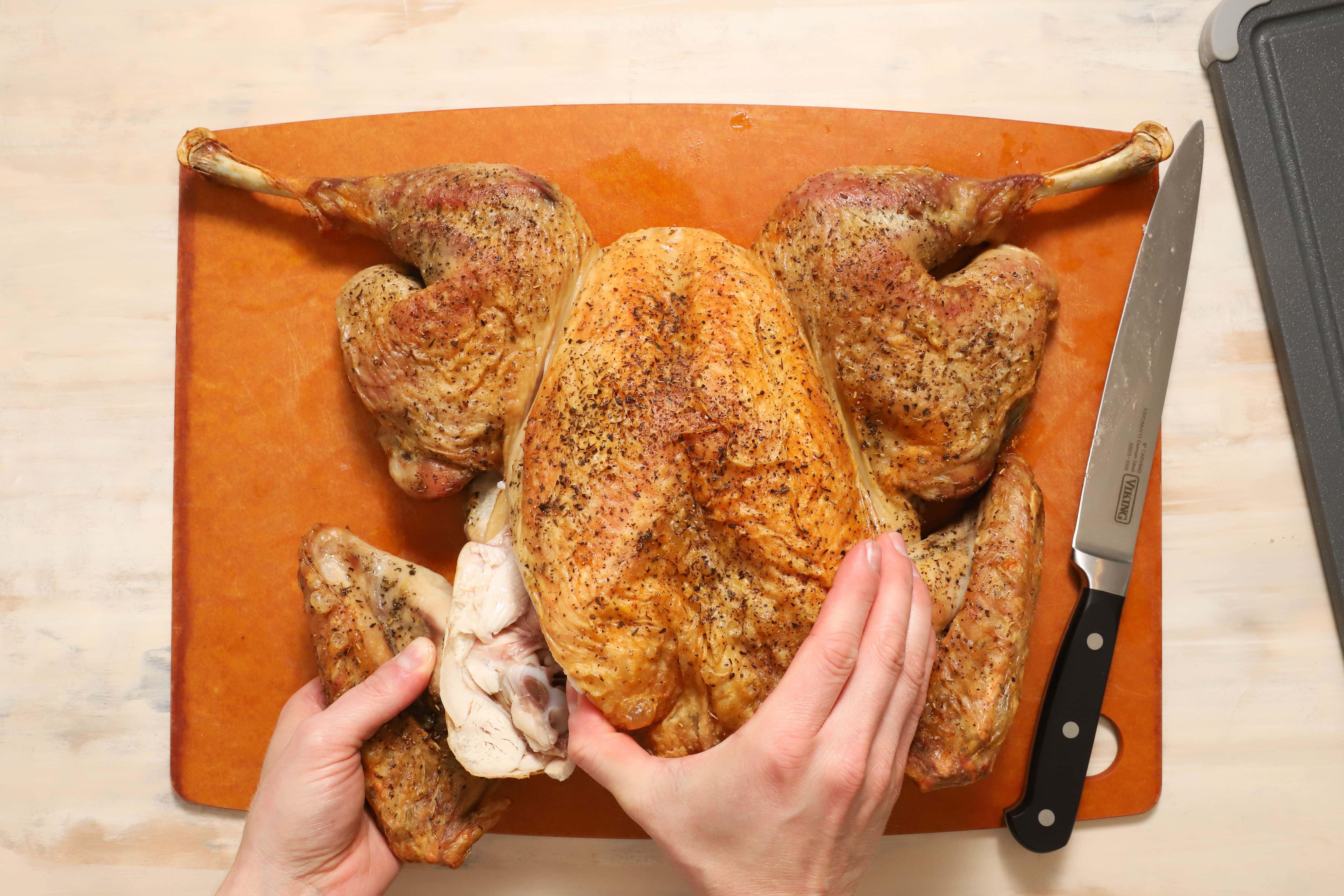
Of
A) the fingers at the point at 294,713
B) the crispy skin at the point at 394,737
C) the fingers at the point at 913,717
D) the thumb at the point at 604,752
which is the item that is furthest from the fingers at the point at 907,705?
the fingers at the point at 294,713

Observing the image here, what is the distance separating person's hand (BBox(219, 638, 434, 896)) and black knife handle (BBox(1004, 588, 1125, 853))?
153 centimetres

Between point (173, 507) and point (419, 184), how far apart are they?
1136mm

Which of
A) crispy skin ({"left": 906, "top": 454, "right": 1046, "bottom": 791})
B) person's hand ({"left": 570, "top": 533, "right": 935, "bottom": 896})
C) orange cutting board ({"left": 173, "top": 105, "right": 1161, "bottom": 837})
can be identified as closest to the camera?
person's hand ({"left": 570, "top": 533, "right": 935, "bottom": 896})

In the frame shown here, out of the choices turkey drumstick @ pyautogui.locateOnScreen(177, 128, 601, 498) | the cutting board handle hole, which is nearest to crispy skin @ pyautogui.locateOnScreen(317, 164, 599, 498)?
turkey drumstick @ pyautogui.locateOnScreen(177, 128, 601, 498)

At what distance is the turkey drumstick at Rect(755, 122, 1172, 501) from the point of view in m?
1.82

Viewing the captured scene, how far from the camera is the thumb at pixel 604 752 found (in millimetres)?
1652

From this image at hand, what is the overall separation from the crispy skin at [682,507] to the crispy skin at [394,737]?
49 cm

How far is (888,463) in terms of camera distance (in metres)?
1.90

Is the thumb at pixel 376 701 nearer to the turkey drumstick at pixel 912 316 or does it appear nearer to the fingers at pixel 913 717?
the fingers at pixel 913 717

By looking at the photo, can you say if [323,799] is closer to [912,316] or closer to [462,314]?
[462,314]

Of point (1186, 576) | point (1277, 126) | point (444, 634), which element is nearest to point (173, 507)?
point (444, 634)

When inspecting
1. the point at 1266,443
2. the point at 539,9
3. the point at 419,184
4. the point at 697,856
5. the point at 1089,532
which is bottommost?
the point at 697,856

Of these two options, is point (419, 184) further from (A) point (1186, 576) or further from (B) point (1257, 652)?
(B) point (1257, 652)

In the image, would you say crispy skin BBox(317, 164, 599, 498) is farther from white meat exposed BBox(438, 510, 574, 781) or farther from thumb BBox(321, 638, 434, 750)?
thumb BBox(321, 638, 434, 750)
